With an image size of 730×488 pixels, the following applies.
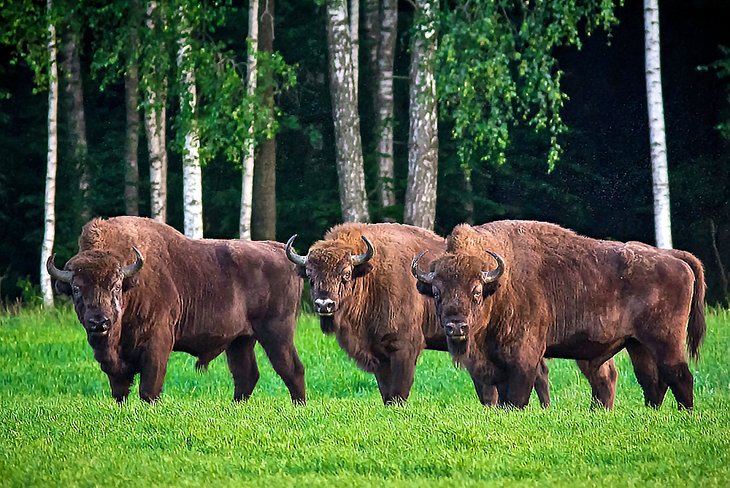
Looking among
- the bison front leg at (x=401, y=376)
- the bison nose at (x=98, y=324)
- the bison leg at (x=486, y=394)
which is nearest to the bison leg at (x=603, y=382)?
the bison leg at (x=486, y=394)

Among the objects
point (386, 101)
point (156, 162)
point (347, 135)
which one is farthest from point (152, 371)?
point (386, 101)

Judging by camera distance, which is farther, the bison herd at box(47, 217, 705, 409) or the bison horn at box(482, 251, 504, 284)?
the bison herd at box(47, 217, 705, 409)

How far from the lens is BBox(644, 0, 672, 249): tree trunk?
19.9 metres

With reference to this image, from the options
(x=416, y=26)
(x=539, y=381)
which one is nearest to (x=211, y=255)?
(x=539, y=381)

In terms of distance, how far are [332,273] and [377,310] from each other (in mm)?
557

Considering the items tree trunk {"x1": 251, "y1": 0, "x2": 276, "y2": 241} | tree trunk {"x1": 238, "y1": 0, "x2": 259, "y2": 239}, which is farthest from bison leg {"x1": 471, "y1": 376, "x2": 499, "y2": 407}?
tree trunk {"x1": 251, "y1": 0, "x2": 276, "y2": 241}

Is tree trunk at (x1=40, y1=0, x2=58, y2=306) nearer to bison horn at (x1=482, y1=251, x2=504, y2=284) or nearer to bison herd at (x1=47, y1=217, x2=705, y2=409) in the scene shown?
bison herd at (x1=47, y1=217, x2=705, y2=409)

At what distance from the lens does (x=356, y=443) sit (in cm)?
917

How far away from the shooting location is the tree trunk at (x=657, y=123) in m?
19.9

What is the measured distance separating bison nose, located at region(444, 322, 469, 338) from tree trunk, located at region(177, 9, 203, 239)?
9.66 m

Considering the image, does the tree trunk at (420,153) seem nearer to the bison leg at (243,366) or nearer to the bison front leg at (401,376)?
the bison leg at (243,366)

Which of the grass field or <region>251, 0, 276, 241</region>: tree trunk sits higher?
<region>251, 0, 276, 241</region>: tree trunk

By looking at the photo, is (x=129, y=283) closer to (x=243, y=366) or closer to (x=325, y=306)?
(x=325, y=306)

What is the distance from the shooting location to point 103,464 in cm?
853
